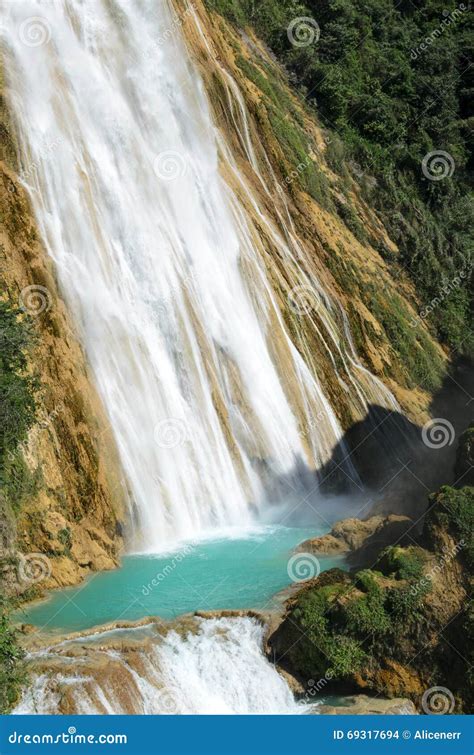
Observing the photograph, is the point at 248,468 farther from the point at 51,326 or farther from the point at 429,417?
the point at 429,417

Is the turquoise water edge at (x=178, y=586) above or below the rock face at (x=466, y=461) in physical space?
below

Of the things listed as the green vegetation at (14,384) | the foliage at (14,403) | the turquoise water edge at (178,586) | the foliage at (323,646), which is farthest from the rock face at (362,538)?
the green vegetation at (14,384)

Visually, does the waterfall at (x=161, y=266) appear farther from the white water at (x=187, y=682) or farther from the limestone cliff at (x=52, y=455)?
the white water at (x=187, y=682)

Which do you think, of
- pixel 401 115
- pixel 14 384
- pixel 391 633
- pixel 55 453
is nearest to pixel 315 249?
pixel 55 453

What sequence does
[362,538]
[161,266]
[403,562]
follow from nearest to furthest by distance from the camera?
[403,562], [362,538], [161,266]

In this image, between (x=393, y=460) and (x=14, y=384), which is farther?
(x=393, y=460)

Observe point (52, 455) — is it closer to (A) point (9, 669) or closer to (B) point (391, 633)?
(A) point (9, 669)

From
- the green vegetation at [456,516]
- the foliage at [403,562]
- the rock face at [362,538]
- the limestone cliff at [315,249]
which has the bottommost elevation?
the rock face at [362,538]
